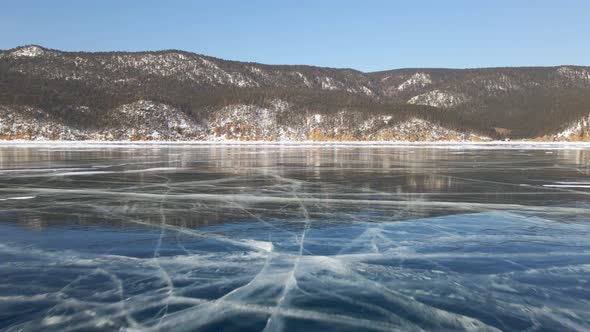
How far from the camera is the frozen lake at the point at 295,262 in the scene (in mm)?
3547

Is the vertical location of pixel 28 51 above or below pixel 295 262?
above

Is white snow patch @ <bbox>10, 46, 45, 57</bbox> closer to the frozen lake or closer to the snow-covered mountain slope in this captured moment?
the snow-covered mountain slope

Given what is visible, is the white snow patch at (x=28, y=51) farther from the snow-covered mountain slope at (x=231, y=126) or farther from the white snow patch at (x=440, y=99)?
the white snow patch at (x=440, y=99)

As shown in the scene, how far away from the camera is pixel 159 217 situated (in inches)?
296

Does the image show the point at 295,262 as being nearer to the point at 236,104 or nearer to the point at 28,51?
the point at 236,104

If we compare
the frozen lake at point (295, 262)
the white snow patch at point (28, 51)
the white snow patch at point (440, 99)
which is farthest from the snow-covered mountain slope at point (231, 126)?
the frozen lake at point (295, 262)

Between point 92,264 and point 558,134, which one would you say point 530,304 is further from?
point 558,134

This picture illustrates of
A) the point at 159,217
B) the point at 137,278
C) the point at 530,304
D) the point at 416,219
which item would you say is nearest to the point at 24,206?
the point at 159,217

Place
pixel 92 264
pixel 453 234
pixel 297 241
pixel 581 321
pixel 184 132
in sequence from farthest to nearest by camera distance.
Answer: pixel 184 132 → pixel 453 234 → pixel 297 241 → pixel 92 264 → pixel 581 321

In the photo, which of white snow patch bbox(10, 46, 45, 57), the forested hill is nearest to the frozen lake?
the forested hill

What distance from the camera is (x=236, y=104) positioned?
122 metres

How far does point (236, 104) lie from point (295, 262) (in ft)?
391

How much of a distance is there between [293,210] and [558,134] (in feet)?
389

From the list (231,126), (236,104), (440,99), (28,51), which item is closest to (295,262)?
(231,126)
